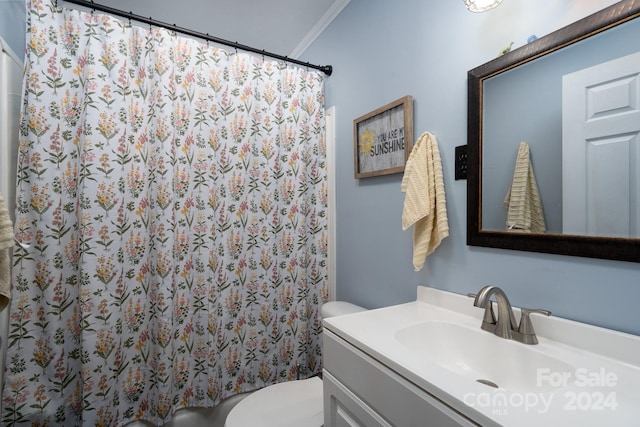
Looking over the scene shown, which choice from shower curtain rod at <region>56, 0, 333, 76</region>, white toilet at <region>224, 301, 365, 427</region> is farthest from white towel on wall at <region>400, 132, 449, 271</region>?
shower curtain rod at <region>56, 0, 333, 76</region>

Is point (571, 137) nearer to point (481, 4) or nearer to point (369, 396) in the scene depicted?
point (481, 4)

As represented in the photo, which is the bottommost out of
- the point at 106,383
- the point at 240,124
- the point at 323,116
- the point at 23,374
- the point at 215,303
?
the point at 106,383

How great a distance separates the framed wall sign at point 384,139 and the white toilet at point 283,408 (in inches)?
43.3

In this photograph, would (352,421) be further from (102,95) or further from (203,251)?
(102,95)

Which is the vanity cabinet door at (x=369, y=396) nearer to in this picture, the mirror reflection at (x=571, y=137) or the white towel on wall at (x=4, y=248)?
the mirror reflection at (x=571, y=137)

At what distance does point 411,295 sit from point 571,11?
3.55 feet

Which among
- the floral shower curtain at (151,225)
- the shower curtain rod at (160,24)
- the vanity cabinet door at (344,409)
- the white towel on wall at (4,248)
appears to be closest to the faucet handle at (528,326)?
the vanity cabinet door at (344,409)

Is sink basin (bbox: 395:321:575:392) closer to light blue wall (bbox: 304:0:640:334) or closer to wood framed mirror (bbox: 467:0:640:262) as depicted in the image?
light blue wall (bbox: 304:0:640:334)

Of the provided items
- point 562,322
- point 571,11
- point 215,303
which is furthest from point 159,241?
point 571,11

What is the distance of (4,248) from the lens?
82 centimetres

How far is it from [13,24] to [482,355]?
2.24 m

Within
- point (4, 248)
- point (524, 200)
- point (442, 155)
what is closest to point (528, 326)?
point (524, 200)

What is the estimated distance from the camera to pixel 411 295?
128cm

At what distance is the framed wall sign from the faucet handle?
2.34ft
